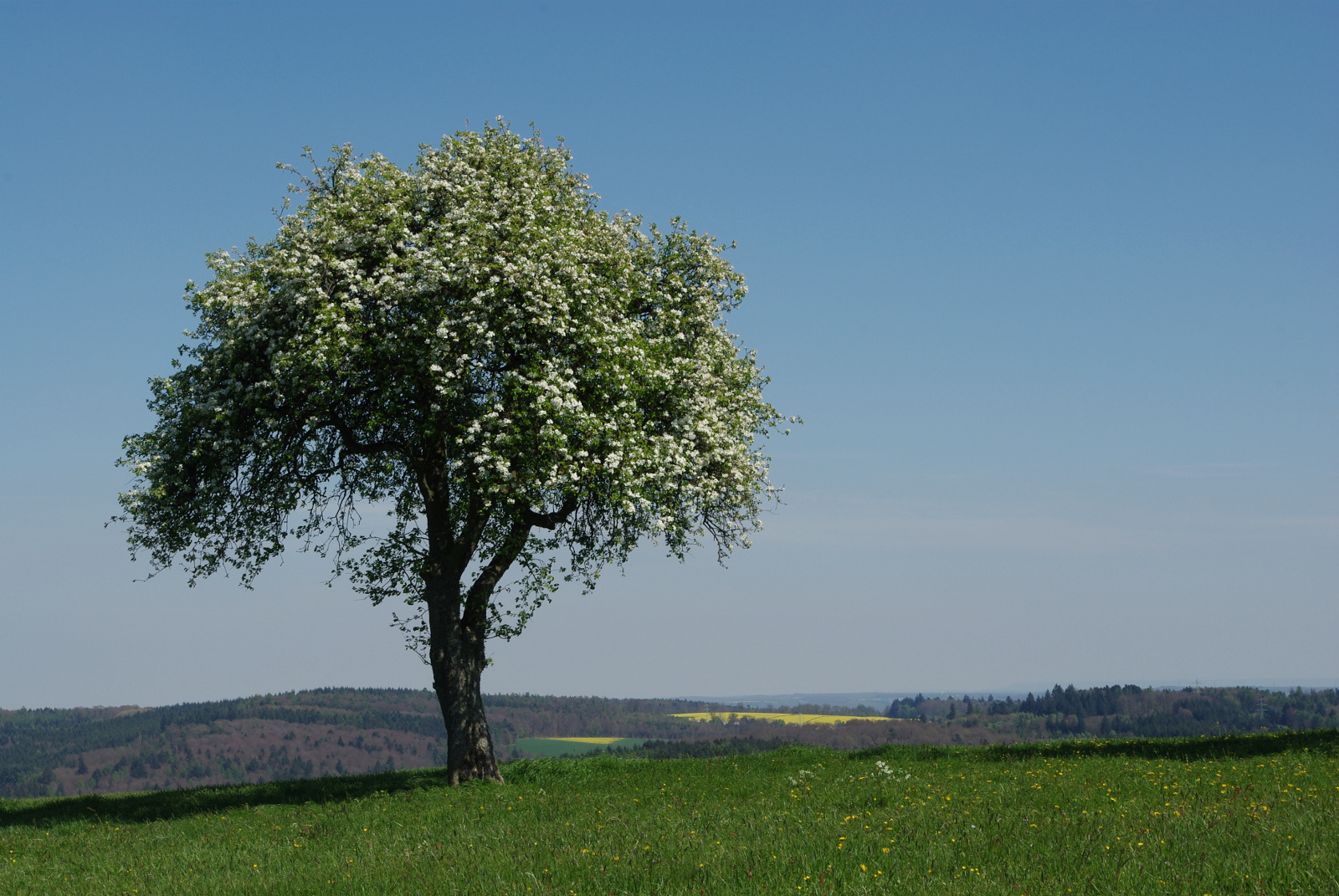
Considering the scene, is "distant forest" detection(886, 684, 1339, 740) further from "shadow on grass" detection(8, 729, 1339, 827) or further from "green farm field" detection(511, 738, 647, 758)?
"shadow on grass" detection(8, 729, 1339, 827)

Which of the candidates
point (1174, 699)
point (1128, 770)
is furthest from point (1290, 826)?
point (1174, 699)

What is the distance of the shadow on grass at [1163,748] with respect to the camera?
78.4ft

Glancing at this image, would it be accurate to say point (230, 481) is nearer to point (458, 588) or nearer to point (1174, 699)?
point (458, 588)

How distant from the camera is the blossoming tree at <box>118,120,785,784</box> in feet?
71.8

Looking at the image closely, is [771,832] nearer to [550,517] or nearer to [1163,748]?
[550,517]

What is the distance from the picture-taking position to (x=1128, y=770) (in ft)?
64.6

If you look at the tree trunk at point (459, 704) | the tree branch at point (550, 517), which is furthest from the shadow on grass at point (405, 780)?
the tree branch at point (550, 517)

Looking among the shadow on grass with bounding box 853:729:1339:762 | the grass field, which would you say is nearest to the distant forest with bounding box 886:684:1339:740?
the shadow on grass with bounding box 853:729:1339:762

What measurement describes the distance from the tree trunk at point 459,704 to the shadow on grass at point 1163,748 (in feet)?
34.9

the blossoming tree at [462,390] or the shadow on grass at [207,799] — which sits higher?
the blossoming tree at [462,390]

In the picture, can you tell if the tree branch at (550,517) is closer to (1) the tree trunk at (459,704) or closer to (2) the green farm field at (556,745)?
(1) the tree trunk at (459,704)

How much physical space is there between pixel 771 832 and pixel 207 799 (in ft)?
68.1

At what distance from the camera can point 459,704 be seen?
2466 cm

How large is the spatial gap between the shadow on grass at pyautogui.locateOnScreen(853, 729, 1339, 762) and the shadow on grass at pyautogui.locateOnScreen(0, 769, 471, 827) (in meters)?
13.0
